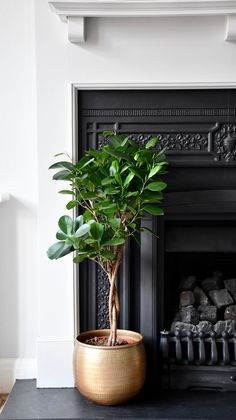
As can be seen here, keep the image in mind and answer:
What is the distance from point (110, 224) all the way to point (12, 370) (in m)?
0.90

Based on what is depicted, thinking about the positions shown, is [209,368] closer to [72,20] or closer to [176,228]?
[176,228]

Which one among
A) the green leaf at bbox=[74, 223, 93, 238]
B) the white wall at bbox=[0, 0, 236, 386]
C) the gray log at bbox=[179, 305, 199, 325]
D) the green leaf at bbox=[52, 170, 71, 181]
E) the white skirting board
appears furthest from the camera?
the white skirting board

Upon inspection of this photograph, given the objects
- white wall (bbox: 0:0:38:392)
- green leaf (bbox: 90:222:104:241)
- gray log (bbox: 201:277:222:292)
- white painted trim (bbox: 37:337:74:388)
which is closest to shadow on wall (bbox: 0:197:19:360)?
white wall (bbox: 0:0:38:392)

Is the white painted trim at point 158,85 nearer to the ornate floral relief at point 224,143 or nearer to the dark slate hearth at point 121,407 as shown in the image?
the ornate floral relief at point 224,143

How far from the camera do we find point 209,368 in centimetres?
228

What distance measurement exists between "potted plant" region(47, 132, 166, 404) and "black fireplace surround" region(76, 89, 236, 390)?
176 mm

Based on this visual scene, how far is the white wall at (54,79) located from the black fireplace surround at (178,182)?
9cm

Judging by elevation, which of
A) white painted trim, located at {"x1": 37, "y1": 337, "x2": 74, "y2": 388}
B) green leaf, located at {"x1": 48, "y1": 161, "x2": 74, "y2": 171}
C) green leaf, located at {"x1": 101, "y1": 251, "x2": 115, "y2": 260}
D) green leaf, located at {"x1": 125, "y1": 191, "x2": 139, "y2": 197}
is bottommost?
white painted trim, located at {"x1": 37, "y1": 337, "x2": 74, "y2": 388}

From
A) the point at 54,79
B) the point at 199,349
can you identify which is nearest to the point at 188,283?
the point at 199,349

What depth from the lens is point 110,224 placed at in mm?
1994

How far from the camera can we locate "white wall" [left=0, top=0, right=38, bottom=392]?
2373 millimetres

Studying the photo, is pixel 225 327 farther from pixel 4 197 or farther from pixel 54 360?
pixel 4 197

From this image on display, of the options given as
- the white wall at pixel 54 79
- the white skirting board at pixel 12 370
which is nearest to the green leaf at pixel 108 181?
the white wall at pixel 54 79

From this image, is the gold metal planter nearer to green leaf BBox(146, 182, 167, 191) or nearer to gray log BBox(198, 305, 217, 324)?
gray log BBox(198, 305, 217, 324)
